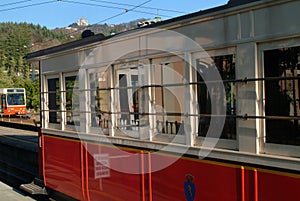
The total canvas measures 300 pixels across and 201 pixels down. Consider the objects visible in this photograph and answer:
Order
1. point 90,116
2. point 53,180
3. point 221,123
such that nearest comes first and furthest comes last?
point 221,123 < point 90,116 < point 53,180

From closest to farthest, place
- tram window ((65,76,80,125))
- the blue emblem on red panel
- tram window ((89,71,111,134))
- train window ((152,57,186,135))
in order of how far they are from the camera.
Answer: the blue emblem on red panel < train window ((152,57,186,135)) < tram window ((89,71,111,134)) < tram window ((65,76,80,125))

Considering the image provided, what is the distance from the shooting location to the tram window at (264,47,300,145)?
305cm

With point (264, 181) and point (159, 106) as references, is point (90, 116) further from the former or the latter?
point (264, 181)

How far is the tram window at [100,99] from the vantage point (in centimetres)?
523

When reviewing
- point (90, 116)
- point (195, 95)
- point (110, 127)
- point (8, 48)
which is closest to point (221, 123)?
point (195, 95)

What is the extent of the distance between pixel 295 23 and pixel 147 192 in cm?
253

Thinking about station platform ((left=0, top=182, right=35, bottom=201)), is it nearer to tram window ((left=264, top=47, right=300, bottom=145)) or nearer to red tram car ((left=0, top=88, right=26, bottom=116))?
tram window ((left=264, top=47, right=300, bottom=145))

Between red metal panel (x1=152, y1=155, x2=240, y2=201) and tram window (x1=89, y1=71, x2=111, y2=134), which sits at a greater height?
tram window (x1=89, y1=71, x2=111, y2=134)

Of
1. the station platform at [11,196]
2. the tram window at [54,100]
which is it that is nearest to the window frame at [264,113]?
the tram window at [54,100]

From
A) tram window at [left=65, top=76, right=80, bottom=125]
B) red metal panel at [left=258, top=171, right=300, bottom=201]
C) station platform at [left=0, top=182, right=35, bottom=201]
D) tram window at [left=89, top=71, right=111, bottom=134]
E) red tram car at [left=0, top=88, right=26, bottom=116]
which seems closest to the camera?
red metal panel at [left=258, top=171, right=300, bottom=201]

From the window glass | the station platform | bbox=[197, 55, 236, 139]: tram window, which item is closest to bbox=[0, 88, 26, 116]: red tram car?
the window glass

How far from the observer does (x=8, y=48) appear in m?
107

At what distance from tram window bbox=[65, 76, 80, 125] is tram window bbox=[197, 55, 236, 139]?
2646mm

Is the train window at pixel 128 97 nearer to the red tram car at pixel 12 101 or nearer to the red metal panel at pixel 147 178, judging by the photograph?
the red metal panel at pixel 147 178
